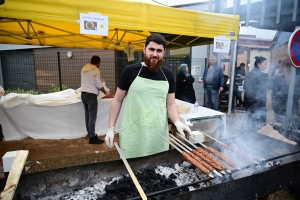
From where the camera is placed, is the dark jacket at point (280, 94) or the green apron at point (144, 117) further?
the dark jacket at point (280, 94)

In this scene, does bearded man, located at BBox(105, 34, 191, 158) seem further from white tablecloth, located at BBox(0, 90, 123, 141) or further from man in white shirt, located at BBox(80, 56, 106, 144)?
white tablecloth, located at BBox(0, 90, 123, 141)

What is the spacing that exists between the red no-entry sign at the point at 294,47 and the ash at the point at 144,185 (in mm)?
3139

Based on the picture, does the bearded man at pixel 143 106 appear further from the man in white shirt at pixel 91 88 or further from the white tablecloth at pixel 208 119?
the man in white shirt at pixel 91 88

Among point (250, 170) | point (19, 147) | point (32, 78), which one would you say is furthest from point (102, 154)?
point (32, 78)

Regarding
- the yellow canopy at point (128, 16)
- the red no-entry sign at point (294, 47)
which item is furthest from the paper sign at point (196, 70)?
the red no-entry sign at point (294, 47)

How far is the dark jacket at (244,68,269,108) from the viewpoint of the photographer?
602cm

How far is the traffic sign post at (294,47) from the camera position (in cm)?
370

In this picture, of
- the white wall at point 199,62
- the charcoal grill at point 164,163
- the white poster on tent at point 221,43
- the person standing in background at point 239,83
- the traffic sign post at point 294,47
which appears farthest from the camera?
the white wall at point 199,62

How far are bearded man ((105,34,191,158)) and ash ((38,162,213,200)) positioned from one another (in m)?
0.42

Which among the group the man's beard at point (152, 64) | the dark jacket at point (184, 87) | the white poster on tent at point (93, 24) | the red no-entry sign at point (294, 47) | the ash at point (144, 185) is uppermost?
the white poster on tent at point (93, 24)

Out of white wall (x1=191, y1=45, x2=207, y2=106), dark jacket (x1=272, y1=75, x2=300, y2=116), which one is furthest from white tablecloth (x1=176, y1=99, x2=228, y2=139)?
white wall (x1=191, y1=45, x2=207, y2=106)

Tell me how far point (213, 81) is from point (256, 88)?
55.0 inches

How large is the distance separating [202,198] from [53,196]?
55.0 inches

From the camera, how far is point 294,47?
3.76 m
